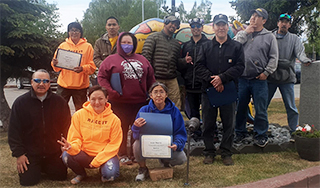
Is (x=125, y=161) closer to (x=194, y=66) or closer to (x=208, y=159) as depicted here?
(x=208, y=159)

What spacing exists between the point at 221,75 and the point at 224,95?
317mm

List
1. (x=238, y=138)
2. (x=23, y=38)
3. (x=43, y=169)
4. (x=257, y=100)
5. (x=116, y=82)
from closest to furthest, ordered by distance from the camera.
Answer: (x=43, y=169) < (x=116, y=82) < (x=257, y=100) < (x=238, y=138) < (x=23, y=38)

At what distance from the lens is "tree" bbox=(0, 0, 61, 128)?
611 centimetres

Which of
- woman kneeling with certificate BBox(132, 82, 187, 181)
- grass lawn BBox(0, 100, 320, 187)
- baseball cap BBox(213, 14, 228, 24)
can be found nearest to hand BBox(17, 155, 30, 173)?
grass lawn BBox(0, 100, 320, 187)

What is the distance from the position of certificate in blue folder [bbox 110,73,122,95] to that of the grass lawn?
1.16m

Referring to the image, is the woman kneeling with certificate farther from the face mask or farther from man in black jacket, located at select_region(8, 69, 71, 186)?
man in black jacket, located at select_region(8, 69, 71, 186)

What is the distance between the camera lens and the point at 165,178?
4.03 metres

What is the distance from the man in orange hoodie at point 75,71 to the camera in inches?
202

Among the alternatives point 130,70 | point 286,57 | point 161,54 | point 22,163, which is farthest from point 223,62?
point 22,163

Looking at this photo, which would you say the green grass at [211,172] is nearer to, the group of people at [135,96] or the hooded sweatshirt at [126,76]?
the group of people at [135,96]

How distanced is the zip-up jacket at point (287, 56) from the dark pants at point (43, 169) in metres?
3.89

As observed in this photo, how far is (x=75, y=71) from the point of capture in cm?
503

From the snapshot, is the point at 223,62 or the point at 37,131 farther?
the point at 223,62

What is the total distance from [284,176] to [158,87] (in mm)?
2124
